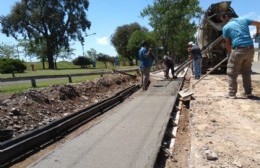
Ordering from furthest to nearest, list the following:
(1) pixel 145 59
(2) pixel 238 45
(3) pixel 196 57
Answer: (3) pixel 196 57 → (1) pixel 145 59 → (2) pixel 238 45

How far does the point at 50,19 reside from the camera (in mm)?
57375

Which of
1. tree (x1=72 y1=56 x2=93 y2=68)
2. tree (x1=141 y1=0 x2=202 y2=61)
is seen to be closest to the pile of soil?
tree (x1=141 y1=0 x2=202 y2=61)

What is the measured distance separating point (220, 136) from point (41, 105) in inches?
243

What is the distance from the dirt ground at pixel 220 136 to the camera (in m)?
5.29

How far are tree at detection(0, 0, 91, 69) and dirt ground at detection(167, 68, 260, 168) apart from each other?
5042 cm

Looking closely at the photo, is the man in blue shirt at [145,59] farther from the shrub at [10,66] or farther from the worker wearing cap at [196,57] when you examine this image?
the shrub at [10,66]

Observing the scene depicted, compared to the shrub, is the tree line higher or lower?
higher

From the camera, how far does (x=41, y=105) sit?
36.6 ft

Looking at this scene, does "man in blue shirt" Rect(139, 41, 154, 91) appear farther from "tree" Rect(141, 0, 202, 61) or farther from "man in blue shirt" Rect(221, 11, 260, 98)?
"tree" Rect(141, 0, 202, 61)

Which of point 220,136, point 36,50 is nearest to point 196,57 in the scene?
point 220,136

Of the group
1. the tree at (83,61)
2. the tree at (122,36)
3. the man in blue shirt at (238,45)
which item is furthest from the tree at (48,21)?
the man in blue shirt at (238,45)

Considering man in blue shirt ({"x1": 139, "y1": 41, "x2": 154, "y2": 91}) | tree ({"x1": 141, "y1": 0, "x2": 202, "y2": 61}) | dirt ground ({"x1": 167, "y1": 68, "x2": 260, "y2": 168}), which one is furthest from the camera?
tree ({"x1": 141, "y1": 0, "x2": 202, "y2": 61})

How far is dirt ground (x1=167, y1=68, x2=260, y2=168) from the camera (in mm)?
5285

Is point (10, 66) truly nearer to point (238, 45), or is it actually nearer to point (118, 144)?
point (238, 45)
